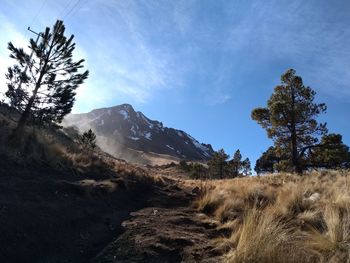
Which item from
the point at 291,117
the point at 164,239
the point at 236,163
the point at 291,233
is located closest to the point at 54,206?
the point at 164,239

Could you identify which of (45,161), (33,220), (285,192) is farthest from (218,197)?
(45,161)

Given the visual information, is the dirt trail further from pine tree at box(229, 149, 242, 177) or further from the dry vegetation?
pine tree at box(229, 149, 242, 177)

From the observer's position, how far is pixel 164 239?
7.17m

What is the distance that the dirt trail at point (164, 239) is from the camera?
6.22m

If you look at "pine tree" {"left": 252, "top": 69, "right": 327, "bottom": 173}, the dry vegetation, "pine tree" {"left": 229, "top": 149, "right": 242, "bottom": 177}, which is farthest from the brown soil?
"pine tree" {"left": 229, "top": 149, "right": 242, "bottom": 177}

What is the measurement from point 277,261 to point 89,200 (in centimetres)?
713

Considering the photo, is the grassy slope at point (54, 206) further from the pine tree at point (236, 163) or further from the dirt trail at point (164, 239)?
the pine tree at point (236, 163)

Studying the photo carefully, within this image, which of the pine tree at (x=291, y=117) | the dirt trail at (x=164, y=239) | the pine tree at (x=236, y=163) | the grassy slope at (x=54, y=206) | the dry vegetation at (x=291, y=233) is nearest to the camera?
the dry vegetation at (x=291, y=233)

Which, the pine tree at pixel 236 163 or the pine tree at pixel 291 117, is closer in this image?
the pine tree at pixel 291 117

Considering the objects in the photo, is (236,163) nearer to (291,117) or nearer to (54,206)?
(291,117)

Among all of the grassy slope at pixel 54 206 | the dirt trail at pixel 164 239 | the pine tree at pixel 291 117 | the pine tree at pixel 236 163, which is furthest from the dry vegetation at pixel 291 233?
the pine tree at pixel 236 163

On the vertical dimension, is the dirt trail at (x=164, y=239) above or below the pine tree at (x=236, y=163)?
below

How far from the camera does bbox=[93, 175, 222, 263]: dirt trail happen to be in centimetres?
622

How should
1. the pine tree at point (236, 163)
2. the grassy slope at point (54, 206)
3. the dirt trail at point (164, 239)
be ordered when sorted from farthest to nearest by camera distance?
the pine tree at point (236, 163)
the grassy slope at point (54, 206)
the dirt trail at point (164, 239)
